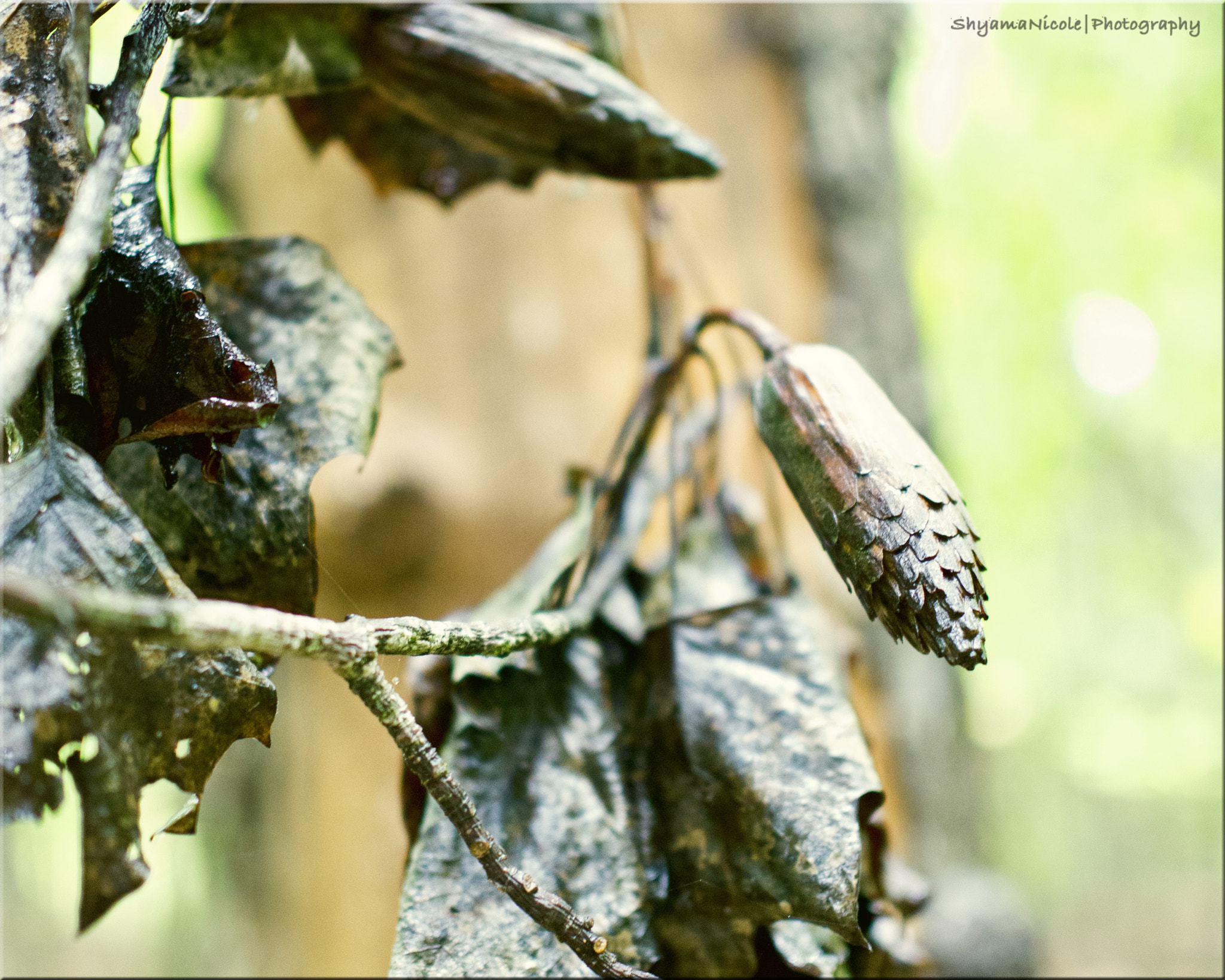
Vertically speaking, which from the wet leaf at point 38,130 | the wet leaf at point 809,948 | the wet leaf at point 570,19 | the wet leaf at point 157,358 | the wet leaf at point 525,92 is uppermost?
the wet leaf at point 570,19

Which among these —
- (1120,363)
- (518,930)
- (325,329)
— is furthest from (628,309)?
(1120,363)

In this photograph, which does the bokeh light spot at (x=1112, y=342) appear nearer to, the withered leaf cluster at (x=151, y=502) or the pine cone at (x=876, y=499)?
the pine cone at (x=876, y=499)

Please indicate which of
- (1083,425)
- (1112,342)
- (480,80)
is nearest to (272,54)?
(480,80)

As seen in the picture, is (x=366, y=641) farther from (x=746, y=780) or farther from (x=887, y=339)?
(x=887, y=339)

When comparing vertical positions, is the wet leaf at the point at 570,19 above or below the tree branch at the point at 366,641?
above

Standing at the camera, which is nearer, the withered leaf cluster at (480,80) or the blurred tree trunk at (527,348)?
the withered leaf cluster at (480,80)

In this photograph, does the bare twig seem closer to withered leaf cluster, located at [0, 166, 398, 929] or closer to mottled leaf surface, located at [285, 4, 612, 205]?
withered leaf cluster, located at [0, 166, 398, 929]

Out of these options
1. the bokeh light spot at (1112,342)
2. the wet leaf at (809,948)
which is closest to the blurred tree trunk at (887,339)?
the wet leaf at (809,948)
